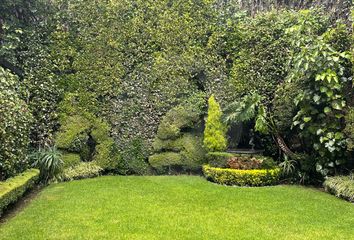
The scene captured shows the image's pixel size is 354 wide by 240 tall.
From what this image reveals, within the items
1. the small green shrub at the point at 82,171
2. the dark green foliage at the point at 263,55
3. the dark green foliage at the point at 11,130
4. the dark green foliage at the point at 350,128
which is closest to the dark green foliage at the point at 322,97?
the dark green foliage at the point at 350,128

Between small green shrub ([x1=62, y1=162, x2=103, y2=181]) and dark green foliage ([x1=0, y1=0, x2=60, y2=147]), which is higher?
dark green foliage ([x1=0, y1=0, x2=60, y2=147])

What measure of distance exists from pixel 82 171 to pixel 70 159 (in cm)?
60

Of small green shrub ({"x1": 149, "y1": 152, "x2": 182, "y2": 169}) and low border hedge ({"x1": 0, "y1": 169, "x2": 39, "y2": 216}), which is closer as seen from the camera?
low border hedge ({"x1": 0, "y1": 169, "x2": 39, "y2": 216})

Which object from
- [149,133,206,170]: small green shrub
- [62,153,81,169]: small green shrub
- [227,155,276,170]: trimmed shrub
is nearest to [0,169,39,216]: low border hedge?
[62,153,81,169]: small green shrub

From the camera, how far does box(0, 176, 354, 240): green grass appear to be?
564 cm

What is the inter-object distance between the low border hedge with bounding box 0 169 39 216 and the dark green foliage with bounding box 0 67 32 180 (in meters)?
0.27

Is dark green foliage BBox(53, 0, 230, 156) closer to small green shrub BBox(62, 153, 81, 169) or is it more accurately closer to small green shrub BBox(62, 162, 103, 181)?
small green shrub BBox(62, 162, 103, 181)

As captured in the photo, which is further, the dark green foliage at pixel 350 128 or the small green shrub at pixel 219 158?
the small green shrub at pixel 219 158

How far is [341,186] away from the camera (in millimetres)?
8086

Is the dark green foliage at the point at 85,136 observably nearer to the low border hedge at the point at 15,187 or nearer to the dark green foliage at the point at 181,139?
the dark green foliage at the point at 181,139

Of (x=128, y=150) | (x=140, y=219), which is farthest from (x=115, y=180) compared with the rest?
(x=140, y=219)

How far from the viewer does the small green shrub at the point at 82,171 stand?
10.0 metres

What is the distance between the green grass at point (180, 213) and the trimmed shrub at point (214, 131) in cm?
140

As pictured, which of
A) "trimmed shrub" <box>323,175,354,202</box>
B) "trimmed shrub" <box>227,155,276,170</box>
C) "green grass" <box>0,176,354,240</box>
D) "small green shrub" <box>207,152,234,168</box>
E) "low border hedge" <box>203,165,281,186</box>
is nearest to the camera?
"green grass" <box>0,176,354,240</box>
